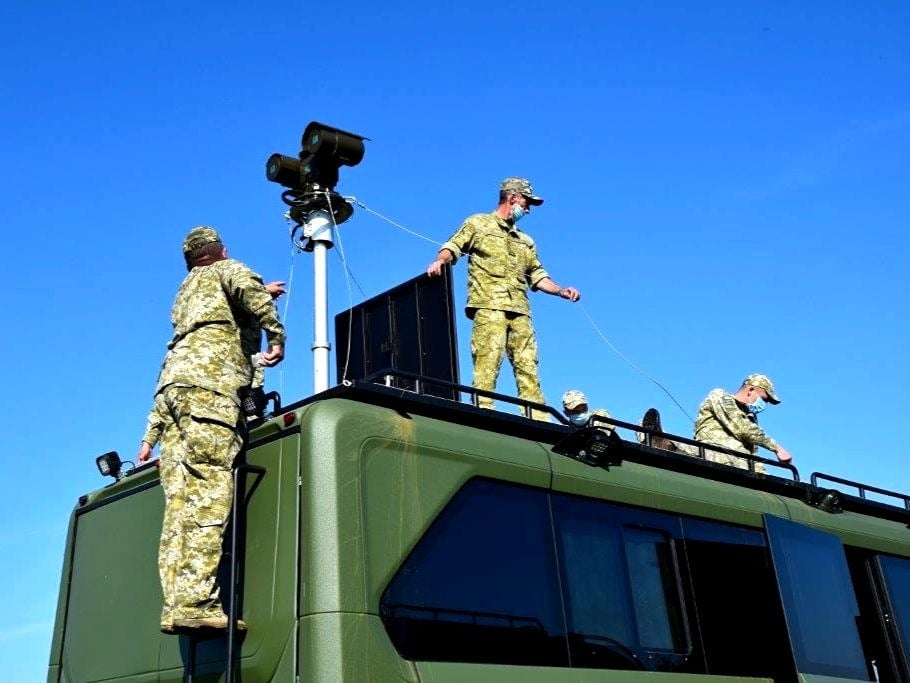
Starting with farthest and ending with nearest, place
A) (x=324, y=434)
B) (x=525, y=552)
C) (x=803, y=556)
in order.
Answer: (x=803, y=556)
(x=525, y=552)
(x=324, y=434)

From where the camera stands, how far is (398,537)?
4.74 metres

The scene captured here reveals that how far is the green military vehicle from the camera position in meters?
4.56

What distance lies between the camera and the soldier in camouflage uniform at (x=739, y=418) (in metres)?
9.14

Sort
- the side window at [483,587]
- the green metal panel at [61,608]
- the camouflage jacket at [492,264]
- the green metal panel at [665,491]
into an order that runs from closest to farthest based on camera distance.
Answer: the side window at [483,587] < the green metal panel at [665,491] < the green metal panel at [61,608] < the camouflage jacket at [492,264]

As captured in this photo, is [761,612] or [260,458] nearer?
[260,458]

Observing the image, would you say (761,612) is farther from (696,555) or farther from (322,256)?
(322,256)

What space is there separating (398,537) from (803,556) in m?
3.06

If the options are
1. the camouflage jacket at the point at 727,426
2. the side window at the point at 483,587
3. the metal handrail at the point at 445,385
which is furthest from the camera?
the camouflage jacket at the point at 727,426

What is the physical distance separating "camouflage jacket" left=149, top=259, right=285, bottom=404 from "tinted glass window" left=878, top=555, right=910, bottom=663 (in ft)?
14.9

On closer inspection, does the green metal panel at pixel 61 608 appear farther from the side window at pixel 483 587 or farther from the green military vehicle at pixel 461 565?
the side window at pixel 483 587

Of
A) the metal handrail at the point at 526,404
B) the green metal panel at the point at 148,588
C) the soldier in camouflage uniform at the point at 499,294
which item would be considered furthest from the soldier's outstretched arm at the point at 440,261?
the green metal panel at the point at 148,588

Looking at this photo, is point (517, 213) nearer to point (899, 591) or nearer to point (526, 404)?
point (526, 404)

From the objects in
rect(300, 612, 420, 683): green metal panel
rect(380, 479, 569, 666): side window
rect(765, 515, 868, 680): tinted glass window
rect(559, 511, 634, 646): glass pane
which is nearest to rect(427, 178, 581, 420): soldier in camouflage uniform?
rect(765, 515, 868, 680): tinted glass window

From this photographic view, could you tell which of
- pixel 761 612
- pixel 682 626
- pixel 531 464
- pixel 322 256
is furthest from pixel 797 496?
pixel 322 256
